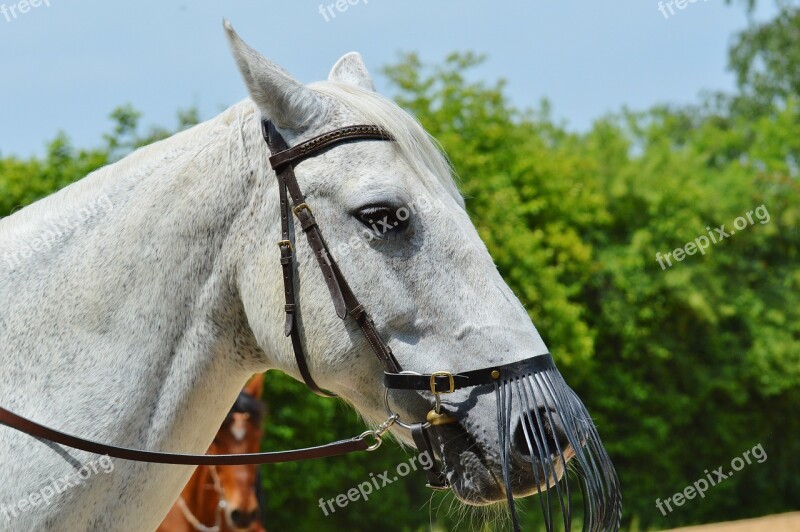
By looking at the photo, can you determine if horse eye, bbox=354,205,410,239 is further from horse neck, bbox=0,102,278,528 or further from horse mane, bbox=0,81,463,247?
horse neck, bbox=0,102,278,528

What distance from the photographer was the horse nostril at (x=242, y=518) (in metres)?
5.70

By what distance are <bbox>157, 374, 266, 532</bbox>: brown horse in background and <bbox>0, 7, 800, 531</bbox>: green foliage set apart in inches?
135

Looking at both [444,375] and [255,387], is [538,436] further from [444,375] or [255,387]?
[255,387]

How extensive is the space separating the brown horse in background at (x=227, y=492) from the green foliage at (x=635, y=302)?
343 centimetres

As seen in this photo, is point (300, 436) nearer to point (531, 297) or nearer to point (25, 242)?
point (531, 297)

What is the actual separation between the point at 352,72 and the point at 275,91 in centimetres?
56

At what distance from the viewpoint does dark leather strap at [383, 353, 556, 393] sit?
6.51ft

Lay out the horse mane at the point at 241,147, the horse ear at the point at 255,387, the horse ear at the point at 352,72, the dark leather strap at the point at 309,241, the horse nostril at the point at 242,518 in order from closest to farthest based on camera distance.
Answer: the dark leather strap at the point at 309,241
the horse mane at the point at 241,147
the horse ear at the point at 352,72
the horse nostril at the point at 242,518
the horse ear at the point at 255,387

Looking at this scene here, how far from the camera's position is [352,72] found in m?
2.68

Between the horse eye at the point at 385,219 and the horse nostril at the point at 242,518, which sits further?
the horse nostril at the point at 242,518

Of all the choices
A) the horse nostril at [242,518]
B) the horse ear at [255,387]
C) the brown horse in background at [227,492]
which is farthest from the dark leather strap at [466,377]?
the horse ear at [255,387]

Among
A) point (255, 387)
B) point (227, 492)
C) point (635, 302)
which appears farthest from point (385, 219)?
point (635, 302)

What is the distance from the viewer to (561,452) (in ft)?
6.55

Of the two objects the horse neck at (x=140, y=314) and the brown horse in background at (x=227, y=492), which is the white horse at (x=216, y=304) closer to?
the horse neck at (x=140, y=314)
